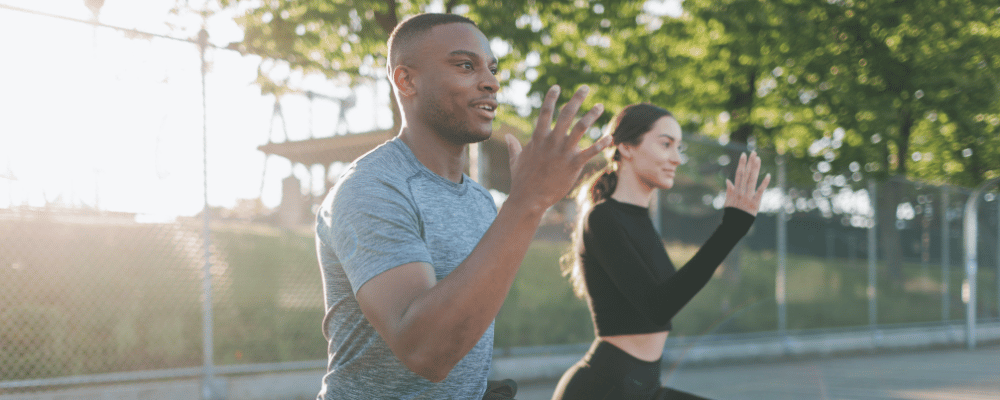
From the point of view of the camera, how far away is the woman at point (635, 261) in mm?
2395

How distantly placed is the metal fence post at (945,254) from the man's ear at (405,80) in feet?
46.2

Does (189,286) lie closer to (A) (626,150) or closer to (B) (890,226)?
(A) (626,150)

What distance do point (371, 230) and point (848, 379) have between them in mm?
1443

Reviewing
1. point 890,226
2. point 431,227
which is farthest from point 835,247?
point 431,227

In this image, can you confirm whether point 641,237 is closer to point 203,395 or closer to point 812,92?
point 203,395

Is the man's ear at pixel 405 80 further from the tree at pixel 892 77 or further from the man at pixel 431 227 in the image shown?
the tree at pixel 892 77

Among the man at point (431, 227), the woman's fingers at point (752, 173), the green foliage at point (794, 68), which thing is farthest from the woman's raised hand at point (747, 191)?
the green foliage at point (794, 68)

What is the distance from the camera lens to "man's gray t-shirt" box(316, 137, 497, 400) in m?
1.38

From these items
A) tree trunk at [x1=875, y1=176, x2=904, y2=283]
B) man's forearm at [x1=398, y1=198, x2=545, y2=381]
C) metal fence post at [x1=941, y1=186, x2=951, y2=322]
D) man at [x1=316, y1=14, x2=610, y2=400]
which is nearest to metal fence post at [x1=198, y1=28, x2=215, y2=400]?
man at [x1=316, y1=14, x2=610, y2=400]

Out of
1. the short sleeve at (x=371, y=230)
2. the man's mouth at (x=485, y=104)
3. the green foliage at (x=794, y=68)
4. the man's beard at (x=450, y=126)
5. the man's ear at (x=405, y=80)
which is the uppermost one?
the green foliage at (x=794, y=68)

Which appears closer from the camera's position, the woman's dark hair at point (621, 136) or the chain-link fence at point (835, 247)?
the woman's dark hair at point (621, 136)

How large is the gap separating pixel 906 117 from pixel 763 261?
5045 mm

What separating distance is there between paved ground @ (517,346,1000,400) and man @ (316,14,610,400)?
0.75 metres

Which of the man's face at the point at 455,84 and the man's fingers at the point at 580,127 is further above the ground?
the man's face at the point at 455,84
